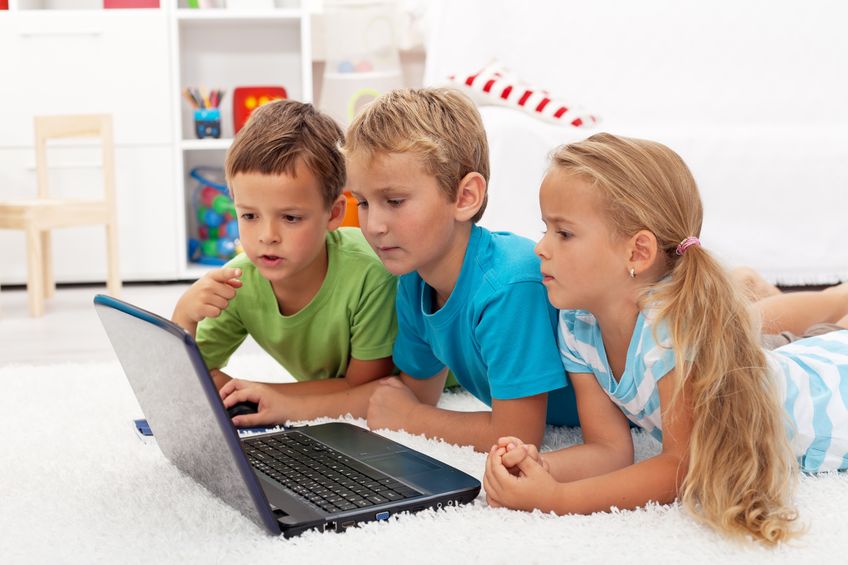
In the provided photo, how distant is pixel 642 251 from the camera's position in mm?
951

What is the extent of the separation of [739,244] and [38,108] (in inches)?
78.5

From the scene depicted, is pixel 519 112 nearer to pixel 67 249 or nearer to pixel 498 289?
pixel 498 289

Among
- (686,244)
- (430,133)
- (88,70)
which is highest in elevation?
(88,70)

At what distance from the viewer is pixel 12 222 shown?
7.86 ft

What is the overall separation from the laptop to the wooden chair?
4.97 feet

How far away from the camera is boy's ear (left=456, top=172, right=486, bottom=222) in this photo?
111 centimetres

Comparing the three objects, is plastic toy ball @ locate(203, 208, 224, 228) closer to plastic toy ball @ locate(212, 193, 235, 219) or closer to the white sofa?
plastic toy ball @ locate(212, 193, 235, 219)

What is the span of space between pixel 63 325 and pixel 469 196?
1.44m

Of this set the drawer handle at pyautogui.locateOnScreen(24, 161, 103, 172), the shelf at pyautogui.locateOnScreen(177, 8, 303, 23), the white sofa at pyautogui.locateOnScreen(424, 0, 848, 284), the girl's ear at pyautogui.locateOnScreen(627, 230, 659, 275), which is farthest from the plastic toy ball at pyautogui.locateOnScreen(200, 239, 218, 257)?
the girl's ear at pyautogui.locateOnScreen(627, 230, 659, 275)

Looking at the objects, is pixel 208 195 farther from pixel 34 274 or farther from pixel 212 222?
pixel 34 274

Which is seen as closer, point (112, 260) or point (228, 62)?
point (112, 260)

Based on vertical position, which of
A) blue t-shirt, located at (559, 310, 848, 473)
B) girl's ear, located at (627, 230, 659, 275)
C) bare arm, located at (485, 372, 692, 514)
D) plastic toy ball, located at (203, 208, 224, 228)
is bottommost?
bare arm, located at (485, 372, 692, 514)

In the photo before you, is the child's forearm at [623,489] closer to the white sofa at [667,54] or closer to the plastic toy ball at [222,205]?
the white sofa at [667,54]

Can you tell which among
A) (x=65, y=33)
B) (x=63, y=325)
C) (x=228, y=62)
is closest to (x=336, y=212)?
(x=63, y=325)
